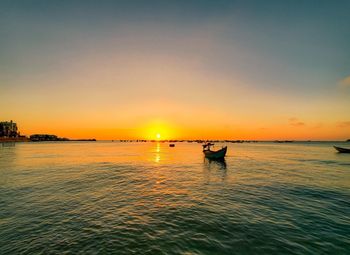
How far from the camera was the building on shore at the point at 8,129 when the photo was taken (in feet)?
569

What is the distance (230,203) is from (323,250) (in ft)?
24.2

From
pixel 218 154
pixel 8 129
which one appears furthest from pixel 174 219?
pixel 8 129

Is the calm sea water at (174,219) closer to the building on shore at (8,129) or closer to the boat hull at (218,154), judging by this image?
the boat hull at (218,154)

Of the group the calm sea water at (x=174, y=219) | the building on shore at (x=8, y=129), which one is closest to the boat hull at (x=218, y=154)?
the calm sea water at (x=174, y=219)

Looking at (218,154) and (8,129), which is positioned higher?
(8,129)

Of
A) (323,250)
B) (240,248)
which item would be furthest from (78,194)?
(323,250)

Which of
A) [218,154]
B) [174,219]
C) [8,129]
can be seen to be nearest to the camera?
[174,219]

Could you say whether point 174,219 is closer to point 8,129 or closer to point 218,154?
point 218,154

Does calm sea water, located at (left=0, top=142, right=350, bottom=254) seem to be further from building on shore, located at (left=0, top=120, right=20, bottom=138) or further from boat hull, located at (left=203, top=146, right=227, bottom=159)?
building on shore, located at (left=0, top=120, right=20, bottom=138)

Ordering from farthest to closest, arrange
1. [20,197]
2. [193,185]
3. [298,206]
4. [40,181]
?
[40,181] → [193,185] → [20,197] → [298,206]

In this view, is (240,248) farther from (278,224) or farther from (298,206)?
(298,206)

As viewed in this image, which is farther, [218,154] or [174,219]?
[218,154]

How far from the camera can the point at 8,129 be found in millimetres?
180000

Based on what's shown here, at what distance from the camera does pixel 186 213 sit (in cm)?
1411
